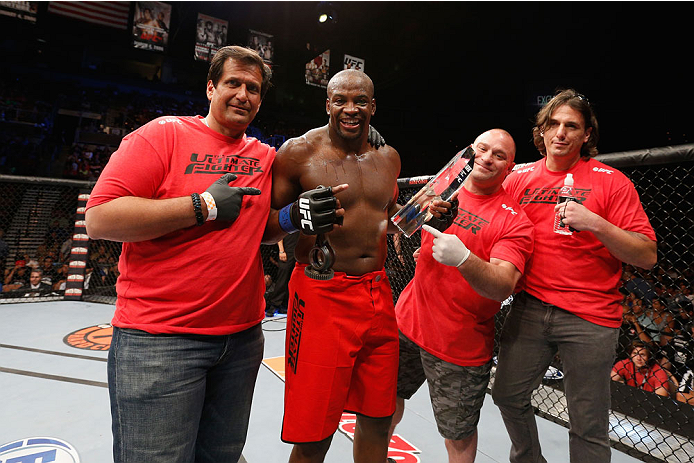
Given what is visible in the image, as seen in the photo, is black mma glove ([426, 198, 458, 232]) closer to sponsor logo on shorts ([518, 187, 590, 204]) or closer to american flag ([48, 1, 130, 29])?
sponsor logo on shorts ([518, 187, 590, 204])

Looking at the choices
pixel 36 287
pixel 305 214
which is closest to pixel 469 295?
pixel 305 214

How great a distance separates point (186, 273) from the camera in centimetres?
112

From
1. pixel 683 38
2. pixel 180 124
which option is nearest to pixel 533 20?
pixel 683 38

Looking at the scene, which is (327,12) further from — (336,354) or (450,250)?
(336,354)

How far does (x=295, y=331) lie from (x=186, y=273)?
0.52m

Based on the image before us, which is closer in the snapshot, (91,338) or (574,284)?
(574,284)

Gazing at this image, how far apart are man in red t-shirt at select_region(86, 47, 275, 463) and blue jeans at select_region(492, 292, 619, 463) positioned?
1111 mm

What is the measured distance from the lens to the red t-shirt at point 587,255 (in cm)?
151

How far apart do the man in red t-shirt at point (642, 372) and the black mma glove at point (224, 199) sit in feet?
10.8

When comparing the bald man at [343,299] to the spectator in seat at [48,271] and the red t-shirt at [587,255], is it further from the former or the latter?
the spectator in seat at [48,271]

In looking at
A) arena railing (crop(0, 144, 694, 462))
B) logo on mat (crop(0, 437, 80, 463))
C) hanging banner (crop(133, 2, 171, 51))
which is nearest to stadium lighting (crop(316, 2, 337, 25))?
hanging banner (crop(133, 2, 171, 51))

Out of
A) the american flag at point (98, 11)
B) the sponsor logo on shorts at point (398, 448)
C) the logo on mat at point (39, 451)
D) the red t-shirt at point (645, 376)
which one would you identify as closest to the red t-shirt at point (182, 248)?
the sponsor logo on shorts at point (398, 448)

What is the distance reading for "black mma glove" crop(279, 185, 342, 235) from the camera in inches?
48.9

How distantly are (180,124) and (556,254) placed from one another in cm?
151
